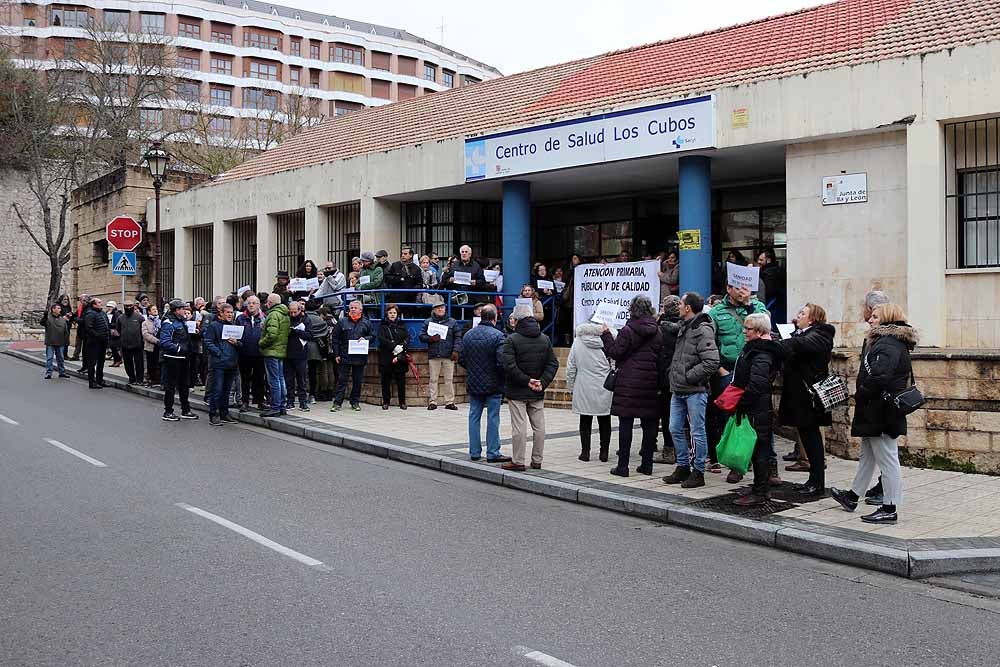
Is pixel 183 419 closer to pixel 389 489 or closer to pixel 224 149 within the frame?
pixel 389 489

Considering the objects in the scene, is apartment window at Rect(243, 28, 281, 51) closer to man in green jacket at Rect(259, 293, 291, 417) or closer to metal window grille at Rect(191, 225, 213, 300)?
metal window grille at Rect(191, 225, 213, 300)

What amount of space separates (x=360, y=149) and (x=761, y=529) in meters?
17.8

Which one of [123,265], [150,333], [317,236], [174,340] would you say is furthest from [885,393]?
[123,265]

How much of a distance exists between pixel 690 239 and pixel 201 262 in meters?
18.3

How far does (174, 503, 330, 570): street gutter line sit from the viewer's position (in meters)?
6.24

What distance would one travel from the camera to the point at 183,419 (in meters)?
14.5

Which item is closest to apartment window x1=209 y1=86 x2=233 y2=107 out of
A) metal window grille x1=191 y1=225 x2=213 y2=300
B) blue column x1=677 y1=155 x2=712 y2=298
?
metal window grille x1=191 y1=225 x2=213 y2=300

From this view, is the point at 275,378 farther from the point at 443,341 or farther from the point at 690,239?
the point at 690,239

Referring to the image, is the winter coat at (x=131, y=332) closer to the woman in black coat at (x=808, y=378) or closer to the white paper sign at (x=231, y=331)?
the white paper sign at (x=231, y=331)

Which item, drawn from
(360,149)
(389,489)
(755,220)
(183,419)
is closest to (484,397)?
(389,489)

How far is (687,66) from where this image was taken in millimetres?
17625

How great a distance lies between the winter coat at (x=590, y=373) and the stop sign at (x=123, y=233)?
64.9ft

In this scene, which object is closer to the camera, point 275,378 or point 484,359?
point 484,359

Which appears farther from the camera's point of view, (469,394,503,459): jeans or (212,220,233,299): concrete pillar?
(212,220,233,299): concrete pillar
